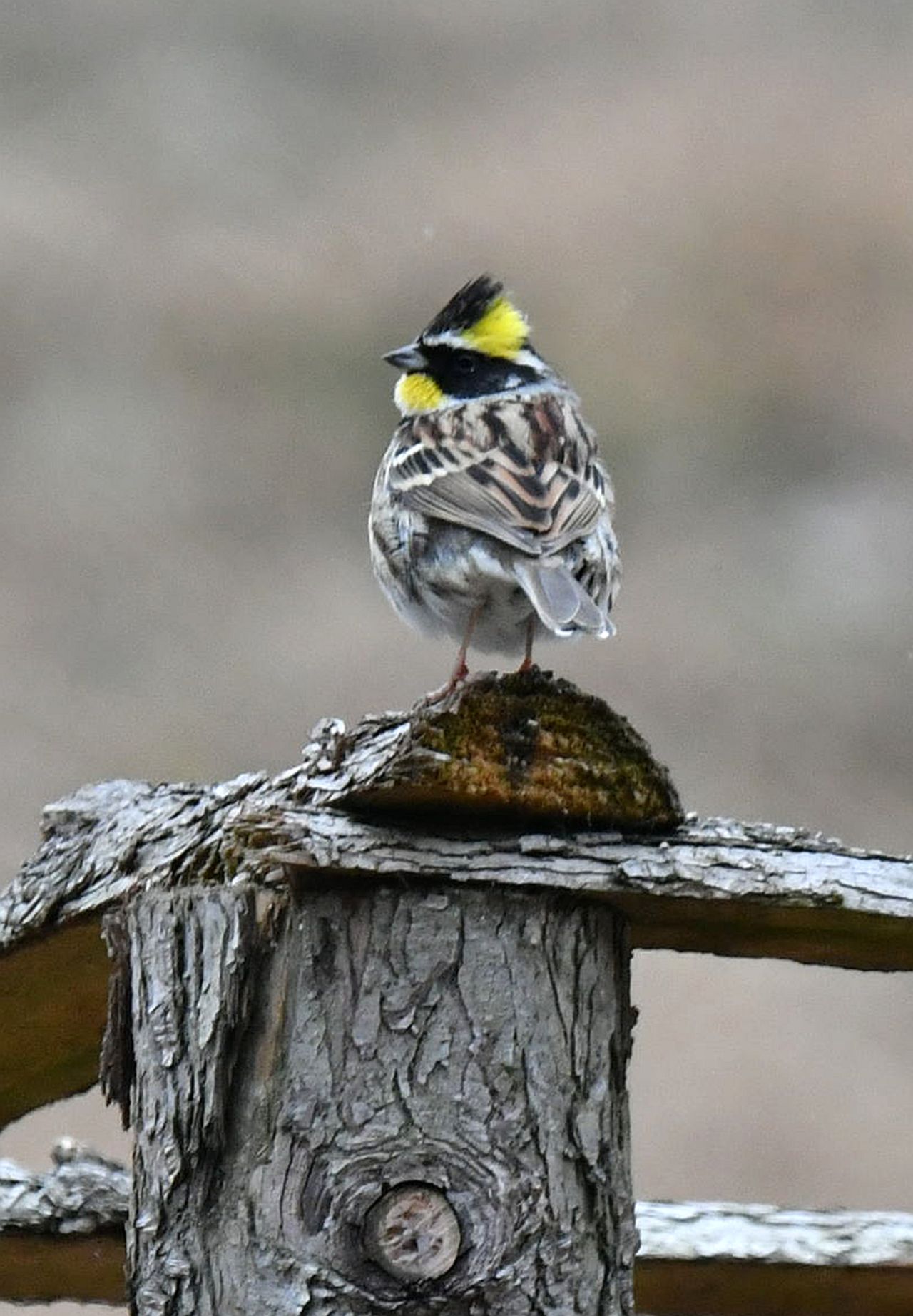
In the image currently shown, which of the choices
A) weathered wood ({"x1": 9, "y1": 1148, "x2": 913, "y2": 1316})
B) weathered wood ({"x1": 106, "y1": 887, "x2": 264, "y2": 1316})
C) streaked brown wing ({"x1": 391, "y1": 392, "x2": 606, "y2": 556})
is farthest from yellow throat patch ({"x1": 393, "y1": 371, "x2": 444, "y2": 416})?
weathered wood ({"x1": 106, "y1": 887, "x2": 264, "y2": 1316})

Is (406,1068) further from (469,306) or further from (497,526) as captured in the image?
(469,306)

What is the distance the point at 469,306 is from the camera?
163 inches

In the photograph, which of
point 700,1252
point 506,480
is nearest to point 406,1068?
point 700,1252

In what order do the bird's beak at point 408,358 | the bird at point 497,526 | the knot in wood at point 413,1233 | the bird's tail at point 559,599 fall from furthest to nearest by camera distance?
the bird's beak at point 408,358 → the bird at point 497,526 → the bird's tail at point 559,599 → the knot in wood at point 413,1233

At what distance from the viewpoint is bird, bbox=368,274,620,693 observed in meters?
3.47

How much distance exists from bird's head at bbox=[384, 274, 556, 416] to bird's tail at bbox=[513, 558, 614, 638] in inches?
29.5

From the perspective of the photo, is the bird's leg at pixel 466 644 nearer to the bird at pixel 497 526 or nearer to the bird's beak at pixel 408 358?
the bird at pixel 497 526

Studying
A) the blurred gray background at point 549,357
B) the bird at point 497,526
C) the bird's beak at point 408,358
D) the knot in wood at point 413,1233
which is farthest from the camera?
the blurred gray background at point 549,357

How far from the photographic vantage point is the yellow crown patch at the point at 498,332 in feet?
13.7

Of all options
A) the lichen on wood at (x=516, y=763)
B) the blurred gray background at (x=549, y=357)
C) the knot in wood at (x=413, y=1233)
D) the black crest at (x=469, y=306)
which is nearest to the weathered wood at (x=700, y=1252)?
the knot in wood at (x=413, y=1233)

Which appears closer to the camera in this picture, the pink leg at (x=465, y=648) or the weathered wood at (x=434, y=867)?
the weathered wood at (x=434, y=867)

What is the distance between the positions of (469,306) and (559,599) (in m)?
0.94

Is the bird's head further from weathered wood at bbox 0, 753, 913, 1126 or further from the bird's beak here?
weathered wood at bbox 0, 753, 913, 1126

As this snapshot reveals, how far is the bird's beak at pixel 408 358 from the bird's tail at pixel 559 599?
76cm
